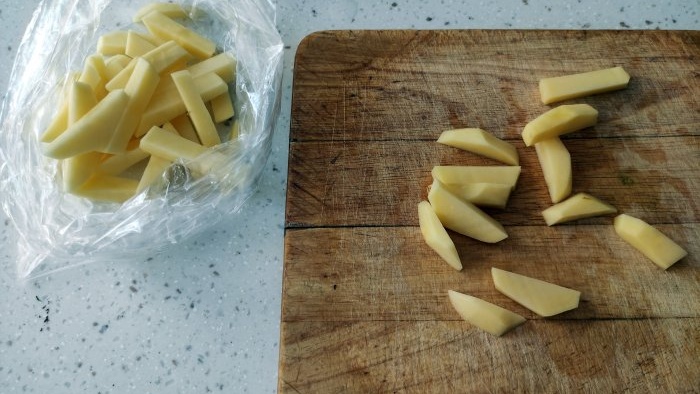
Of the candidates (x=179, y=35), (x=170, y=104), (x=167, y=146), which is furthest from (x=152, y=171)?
(x=179, y=35)

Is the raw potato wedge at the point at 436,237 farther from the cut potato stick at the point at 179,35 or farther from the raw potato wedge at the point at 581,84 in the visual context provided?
the cut potato stick at the point at 179,35

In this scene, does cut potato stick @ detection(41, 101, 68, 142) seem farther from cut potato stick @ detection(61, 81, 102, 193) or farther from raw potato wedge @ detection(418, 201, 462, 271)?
raw potato wedge @ detection(418, 201, 462, 271)

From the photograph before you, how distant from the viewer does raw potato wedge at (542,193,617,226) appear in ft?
4.38

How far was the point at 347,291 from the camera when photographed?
1.27 m

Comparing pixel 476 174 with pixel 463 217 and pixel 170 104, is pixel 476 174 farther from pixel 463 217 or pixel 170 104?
pixel 170 104

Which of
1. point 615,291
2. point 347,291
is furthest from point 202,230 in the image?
point 615,291

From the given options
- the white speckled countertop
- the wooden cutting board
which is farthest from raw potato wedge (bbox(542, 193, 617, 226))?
the white speckled countertop

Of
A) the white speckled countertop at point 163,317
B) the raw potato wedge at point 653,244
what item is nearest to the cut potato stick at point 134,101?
the white speckled countertop at point 163,317

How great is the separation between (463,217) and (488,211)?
0.31 feet

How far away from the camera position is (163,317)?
4.74 ft

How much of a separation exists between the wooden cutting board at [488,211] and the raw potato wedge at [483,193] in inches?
1.4

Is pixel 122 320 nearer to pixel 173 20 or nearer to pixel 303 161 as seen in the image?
pixel 303 161

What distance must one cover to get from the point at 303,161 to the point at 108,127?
0.42 meters

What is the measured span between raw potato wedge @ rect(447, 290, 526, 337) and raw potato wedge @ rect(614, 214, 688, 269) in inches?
11.8
